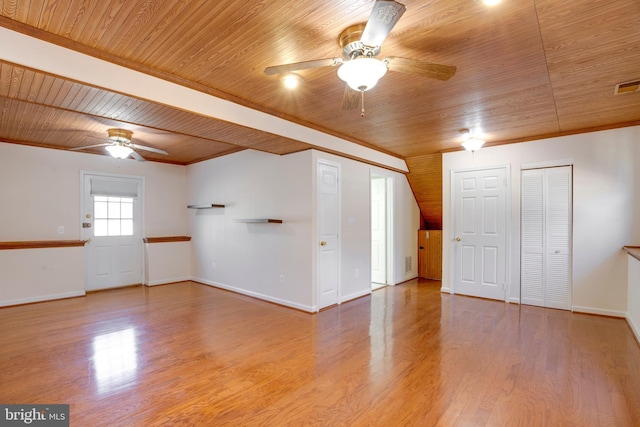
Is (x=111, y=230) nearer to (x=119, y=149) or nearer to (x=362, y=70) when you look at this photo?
(x=119, y=149)

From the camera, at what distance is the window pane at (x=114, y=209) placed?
230 inches

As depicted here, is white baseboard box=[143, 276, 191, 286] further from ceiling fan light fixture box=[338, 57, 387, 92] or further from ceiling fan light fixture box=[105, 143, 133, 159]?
ceiling fan light fixture box=[338, 57, 387, 92]

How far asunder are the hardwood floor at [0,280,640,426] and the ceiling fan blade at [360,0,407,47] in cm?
232

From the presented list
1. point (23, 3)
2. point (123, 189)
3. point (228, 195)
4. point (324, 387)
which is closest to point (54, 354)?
point (324, 387)

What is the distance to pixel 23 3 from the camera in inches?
70.8

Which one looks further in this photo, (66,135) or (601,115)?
(66,135)

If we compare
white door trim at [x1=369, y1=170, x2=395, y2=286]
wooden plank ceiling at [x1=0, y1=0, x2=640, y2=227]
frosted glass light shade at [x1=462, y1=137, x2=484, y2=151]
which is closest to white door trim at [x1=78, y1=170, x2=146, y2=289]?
wooden plank ceiling at [x1=0, y1=0, x2=640, y2=227]

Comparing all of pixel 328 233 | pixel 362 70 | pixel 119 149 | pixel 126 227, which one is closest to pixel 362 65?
pixel 362 70

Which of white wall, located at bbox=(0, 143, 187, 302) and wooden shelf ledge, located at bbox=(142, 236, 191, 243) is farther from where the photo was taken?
wooden shelf ledge, located at bbox=(142, 236, 191, 243)

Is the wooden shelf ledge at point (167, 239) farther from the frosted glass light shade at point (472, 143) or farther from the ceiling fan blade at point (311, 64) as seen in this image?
the frosted glass light shade at point (472, 143)

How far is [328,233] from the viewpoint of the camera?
4.67 metres

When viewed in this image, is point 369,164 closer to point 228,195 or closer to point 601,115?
point 228,195

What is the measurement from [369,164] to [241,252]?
2.67 m

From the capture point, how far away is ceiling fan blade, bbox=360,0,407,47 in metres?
1.47
